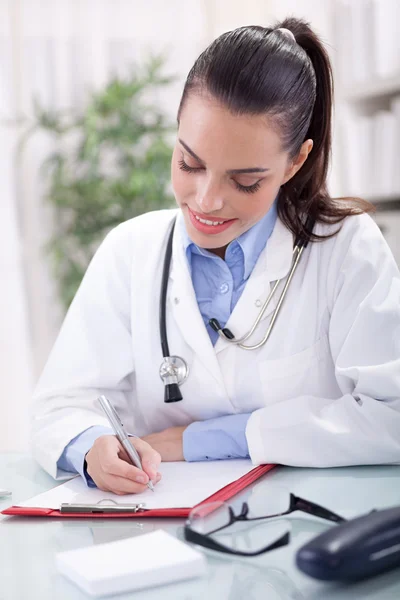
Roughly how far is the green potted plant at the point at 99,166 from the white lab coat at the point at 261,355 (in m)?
1.58

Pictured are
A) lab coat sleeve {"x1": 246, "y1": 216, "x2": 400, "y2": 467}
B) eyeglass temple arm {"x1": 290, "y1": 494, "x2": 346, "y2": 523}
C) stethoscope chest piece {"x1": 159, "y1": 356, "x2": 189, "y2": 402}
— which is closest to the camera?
eyeglass temple arm {"x1": 290, "y1": 494, "x2": 346, "y2": 523}

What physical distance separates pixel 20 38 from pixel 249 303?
2.33 m

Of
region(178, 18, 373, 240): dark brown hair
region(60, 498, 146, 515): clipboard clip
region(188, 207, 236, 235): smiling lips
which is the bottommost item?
region(60, 498, 146, 515): clipboard clip

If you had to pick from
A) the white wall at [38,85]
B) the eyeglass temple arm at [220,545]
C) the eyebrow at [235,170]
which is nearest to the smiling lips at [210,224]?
the eyebrow at [235,170]

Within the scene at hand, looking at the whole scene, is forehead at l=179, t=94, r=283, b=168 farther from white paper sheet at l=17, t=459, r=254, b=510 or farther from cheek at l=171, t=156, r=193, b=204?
white paper sheet at l=17, t=459, r=254, b=510

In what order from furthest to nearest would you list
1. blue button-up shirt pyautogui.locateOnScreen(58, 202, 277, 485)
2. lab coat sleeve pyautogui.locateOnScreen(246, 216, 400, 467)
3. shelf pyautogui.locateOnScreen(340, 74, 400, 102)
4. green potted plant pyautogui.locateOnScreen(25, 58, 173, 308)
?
green potted plant pyautogui.locateOnScreen(25, 58, 173, 308) < shelf pyautogui.locateOnScreen(340, 74, 400, 102) < blue button-up shirt pyautogui.locateOnScreen(58, 202, 277, 485) < lab coat sleeve pyautogui.locateOnScreen(246, 216, 400, 467)

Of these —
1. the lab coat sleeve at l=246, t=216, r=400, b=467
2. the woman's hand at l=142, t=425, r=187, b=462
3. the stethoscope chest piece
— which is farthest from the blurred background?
the woman's hand at l=142, t=425, r=187, b=462

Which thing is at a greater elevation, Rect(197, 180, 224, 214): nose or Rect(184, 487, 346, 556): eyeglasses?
Rect(197, 180, 224, 214): nose

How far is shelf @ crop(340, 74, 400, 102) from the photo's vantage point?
2.65 m

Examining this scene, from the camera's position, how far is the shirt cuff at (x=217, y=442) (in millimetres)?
1249

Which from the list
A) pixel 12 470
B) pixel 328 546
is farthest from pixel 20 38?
pixel 328 546

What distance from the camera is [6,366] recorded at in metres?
→ 3.20

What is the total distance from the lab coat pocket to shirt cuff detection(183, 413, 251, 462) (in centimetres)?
10

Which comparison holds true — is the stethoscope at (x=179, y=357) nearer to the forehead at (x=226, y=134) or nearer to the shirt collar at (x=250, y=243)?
the shirt collar at (x=250, y=243)
